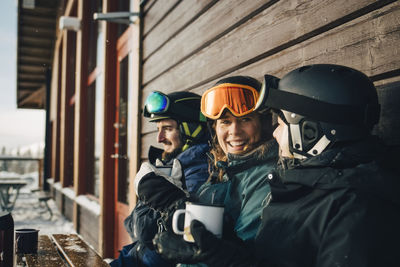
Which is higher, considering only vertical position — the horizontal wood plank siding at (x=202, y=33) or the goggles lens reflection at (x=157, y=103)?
the horizontal wood plank siding at (x=202, y=33)

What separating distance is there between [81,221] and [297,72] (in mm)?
6528

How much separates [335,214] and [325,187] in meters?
0.08

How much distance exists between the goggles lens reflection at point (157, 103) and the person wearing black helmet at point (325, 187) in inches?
44.5

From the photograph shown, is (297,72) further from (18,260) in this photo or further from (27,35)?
(27,35)

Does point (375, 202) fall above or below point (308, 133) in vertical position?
below

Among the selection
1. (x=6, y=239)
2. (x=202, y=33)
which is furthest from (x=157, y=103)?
(x=6, y=239)

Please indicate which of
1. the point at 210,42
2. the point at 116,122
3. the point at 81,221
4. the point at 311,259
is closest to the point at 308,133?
the point at 311,259

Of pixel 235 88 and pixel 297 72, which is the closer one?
pixel 297 72

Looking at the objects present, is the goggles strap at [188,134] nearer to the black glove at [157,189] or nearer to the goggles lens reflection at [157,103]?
the goggles lens reflection at [157,103]

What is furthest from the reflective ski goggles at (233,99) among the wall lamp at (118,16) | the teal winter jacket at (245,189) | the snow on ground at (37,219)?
the snow on ground at (37,219)

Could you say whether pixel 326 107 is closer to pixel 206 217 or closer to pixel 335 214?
pixel 335 214

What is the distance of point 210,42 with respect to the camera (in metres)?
2.75

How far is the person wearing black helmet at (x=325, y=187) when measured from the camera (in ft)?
3.07

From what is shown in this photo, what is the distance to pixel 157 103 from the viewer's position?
2.47m
